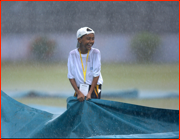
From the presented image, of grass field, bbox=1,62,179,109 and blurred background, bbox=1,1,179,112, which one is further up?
blurred background, bbox=1,1,179,112

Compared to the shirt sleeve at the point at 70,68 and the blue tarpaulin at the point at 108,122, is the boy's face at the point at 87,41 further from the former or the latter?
the blue tarpaulin at the point at 108,122

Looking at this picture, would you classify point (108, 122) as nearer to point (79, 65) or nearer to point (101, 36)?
point (79, 65)

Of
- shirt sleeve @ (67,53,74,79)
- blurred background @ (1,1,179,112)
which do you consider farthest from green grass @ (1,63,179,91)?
shirt sleeve @ (67,53,74,79)

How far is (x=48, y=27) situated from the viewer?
10016mm

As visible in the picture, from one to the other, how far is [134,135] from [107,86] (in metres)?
7.23

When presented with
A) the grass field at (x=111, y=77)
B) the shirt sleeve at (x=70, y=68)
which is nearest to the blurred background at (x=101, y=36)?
the grass field at (x=111, y=77)

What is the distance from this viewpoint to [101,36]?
30.2ft

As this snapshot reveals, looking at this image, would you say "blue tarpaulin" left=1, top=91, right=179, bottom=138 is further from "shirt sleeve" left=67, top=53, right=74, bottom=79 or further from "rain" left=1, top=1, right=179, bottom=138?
"rain" left=1, top=1, right=179, bottom=138

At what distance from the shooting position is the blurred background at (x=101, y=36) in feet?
31.0

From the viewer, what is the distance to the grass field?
30.6 ft

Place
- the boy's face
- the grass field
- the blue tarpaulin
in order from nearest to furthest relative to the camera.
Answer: the blue tarpaulin, the boy's face, the grass field

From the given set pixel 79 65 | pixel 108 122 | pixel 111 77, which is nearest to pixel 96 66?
pixel 79 65

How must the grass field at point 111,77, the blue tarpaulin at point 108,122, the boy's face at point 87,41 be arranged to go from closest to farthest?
1. the blue tarpaulin at point 108,122
2. the boy's face at point 87,41
3. the grass field at point 111,77

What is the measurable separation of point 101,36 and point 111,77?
9.00 ft
